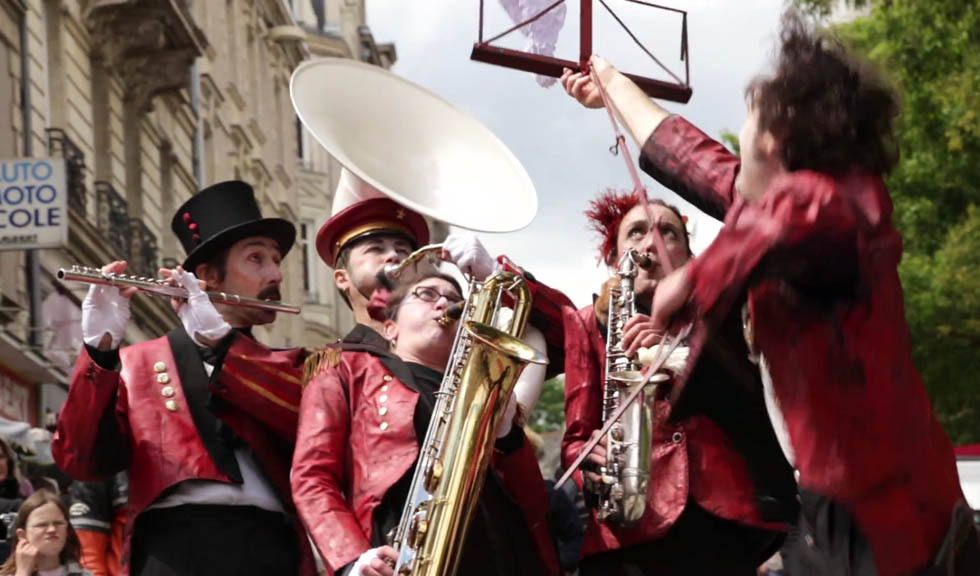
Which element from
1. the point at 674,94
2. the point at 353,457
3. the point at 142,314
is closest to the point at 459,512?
the point at 353,457

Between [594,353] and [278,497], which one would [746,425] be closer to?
[594,353]

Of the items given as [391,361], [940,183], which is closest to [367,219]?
[391,361]

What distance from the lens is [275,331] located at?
129 ft

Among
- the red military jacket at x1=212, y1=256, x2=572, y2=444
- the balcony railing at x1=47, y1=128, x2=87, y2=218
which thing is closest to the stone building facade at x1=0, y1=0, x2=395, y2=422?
the balcony railing at x1=47, y1=128, x2=87, y2=218

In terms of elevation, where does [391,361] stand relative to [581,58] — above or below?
below

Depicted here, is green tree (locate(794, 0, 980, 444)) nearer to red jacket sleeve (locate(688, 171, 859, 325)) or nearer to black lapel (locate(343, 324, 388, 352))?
black lapel (locate(343, 324, 388, 352))

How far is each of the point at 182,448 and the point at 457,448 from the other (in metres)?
0.98

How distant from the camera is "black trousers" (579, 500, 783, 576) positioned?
18.0 feet

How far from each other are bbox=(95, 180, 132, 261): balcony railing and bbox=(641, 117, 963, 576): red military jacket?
66.7ft

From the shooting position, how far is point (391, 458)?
5484 mm

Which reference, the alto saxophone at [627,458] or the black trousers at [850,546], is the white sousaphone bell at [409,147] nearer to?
the alto saxophone at [627,458]

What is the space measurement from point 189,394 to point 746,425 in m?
2.10

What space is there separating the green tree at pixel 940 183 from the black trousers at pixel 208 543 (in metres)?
12.9

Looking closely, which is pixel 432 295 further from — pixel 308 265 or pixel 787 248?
pixel 308 265
